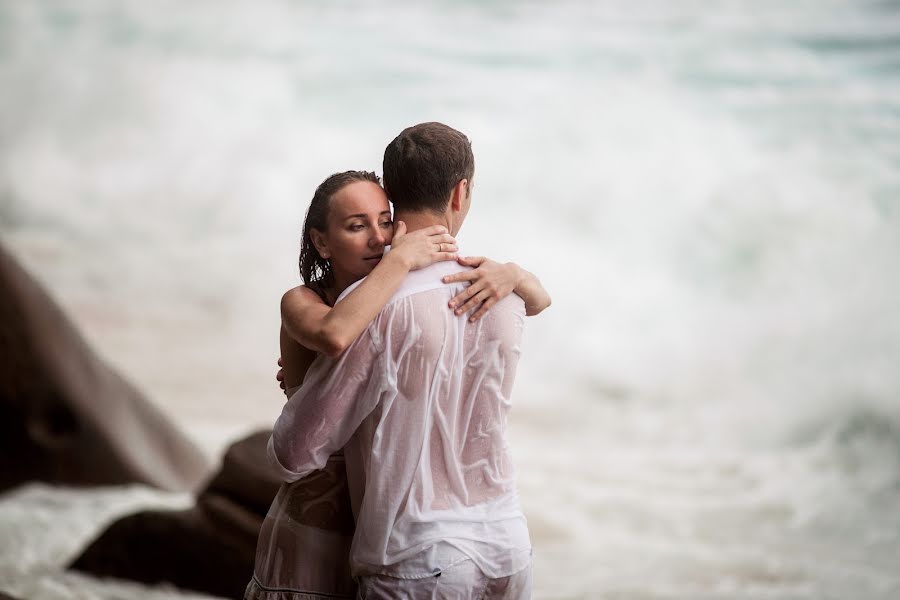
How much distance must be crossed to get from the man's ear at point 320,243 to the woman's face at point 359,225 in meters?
0.02

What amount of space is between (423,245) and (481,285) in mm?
132

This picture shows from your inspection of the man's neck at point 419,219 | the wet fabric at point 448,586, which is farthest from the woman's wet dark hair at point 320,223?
the wet fabric at point 448,586

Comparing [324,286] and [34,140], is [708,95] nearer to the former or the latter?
[34,140]

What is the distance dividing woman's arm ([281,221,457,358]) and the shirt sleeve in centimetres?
6

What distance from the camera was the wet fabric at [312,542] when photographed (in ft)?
6.77

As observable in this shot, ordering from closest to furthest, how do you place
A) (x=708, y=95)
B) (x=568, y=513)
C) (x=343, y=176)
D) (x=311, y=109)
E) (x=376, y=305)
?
(x=376, y=305)
(x=343, y=176)
(x=568, y=513)
(x=708, y=95)
(x=311, y=109)

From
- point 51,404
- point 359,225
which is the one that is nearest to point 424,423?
point 359,225

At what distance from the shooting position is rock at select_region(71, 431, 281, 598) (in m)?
4.48

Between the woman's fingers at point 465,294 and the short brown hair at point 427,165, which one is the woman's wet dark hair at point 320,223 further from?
the woman's fingers at point 465,294

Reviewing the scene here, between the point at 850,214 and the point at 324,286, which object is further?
the point at 850,214

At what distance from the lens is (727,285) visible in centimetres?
776

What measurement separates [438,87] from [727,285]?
8.30 feet

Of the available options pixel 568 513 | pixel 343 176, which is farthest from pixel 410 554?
pixel 568 513

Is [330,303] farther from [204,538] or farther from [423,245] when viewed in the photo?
[204,538]
